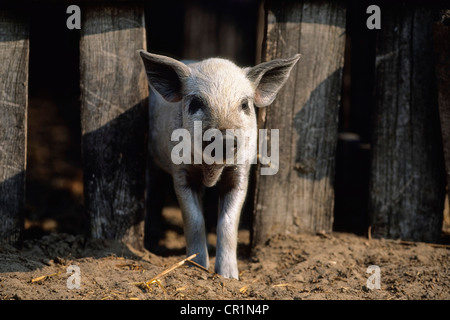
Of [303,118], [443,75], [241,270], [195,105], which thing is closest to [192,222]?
[241,270]

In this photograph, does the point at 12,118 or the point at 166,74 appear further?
the point at 12,118

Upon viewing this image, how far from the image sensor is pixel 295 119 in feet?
16.9

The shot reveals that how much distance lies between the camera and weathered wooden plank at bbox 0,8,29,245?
474 cm

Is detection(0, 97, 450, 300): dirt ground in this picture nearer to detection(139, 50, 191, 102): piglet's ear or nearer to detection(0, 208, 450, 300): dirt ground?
detection(0, 208, 450, 300): dirt ground

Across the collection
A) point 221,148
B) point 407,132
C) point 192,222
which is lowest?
point 192,222

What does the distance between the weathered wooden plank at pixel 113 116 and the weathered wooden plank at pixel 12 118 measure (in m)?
0.53

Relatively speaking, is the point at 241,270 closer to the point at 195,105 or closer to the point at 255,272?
the point at 255,272

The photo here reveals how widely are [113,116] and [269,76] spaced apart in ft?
5.05

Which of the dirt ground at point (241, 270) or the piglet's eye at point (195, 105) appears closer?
the dirt ground at point (241, 270)

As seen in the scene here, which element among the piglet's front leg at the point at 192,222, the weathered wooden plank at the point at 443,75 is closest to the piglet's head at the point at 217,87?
the piglet's front leg at the point at 192,222

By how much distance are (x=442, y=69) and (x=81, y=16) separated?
331 cm

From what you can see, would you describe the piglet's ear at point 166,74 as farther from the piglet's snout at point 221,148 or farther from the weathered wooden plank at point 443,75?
the weathered wooden plank at point 443,75

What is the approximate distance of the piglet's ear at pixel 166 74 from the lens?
4226 millimetres

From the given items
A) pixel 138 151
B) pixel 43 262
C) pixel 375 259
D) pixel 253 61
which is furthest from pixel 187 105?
pixel 253 61
